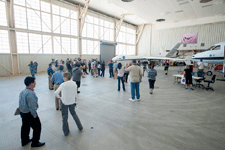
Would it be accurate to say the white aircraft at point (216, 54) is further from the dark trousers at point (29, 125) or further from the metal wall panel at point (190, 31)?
the dark trousers at point (29, 125)

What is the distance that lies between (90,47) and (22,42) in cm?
1037

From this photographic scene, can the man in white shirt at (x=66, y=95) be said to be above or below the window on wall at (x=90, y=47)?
below

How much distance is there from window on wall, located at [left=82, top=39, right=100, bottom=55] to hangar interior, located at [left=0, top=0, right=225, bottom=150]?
0.59ft

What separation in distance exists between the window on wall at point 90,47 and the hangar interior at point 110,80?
0.18m

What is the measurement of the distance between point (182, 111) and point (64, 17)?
1926 cm

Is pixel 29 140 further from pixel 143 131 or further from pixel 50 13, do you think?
pixel 50 13

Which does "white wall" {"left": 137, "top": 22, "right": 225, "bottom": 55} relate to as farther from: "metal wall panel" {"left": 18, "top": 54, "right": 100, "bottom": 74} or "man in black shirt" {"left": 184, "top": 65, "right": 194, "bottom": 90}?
"metal wall panel" {"left": 18, "top": 54, "right": 100, "bottom": 74}

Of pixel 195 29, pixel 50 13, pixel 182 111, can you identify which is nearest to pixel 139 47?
pixel 195 29

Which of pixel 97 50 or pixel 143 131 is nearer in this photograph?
pixel 143 131

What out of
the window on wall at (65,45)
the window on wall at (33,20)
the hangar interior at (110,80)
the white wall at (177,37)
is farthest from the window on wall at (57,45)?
the white wall at (177,37)

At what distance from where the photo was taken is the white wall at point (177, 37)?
75.2 ft

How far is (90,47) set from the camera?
22219 millimetres

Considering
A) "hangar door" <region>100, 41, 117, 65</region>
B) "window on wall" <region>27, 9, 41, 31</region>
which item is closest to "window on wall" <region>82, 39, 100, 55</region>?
"hangar door" <region>100, 41, 117, 65</region>

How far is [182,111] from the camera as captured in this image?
4.79 meters
